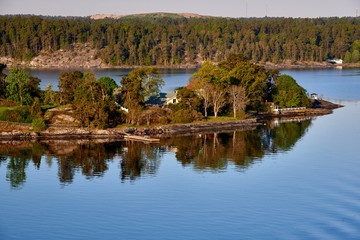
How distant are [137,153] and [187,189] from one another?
43.1ft

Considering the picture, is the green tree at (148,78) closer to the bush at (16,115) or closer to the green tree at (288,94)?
the bush at (16,115)

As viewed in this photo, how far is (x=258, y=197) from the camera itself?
36.4 m

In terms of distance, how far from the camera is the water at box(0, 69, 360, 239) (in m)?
30.9

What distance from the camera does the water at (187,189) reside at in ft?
Answer: 101

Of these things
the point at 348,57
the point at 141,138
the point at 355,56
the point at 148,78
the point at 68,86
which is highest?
the point at 355,56

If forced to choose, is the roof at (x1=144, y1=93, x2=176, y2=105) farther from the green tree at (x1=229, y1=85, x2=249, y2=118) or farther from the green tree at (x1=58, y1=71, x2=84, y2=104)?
the green tree at (x1=58, y1=71, x2=84, y2=104)

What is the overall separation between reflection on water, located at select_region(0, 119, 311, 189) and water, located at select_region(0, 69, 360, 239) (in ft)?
0.35

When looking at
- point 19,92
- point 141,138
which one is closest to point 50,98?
point 19,92

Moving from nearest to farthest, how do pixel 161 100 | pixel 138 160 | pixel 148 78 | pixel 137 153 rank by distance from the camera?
pixel 138 160
pixel 137 153
pixel 148 78
pixel 161 100

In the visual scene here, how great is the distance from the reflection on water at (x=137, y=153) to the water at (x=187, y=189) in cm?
11

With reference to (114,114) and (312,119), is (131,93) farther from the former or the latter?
(312,119)

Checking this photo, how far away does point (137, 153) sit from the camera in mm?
50062

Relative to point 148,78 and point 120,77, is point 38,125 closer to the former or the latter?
point 148,78

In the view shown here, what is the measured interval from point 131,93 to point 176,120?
7.34 metres
